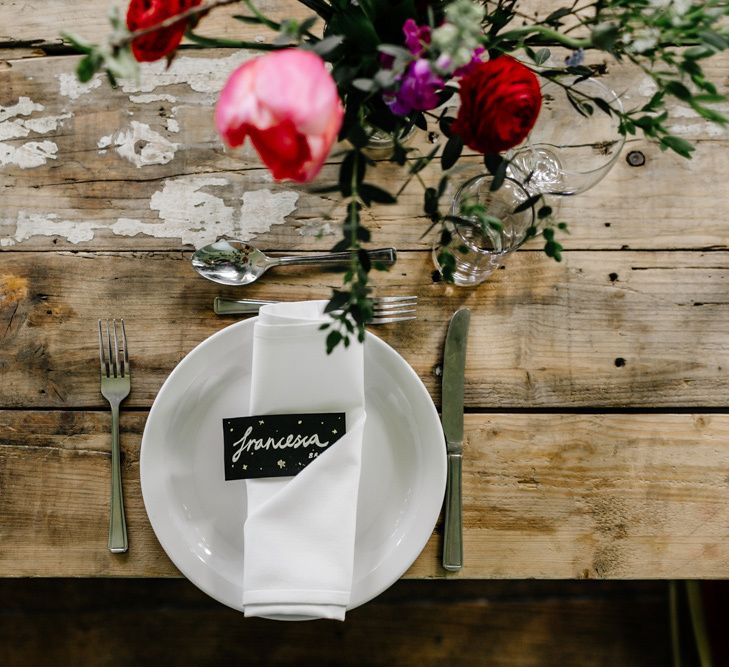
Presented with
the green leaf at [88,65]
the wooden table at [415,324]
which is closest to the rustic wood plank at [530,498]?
the wooden table at [415,324]

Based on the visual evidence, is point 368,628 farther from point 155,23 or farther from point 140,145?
point 155,23

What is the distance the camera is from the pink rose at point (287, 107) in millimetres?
375

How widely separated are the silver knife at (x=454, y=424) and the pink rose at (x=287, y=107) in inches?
19.9

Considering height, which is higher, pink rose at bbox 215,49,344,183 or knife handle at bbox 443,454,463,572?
pink rose at bbox 215,49,344,183

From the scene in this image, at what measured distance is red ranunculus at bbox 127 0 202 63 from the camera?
1.47 ft

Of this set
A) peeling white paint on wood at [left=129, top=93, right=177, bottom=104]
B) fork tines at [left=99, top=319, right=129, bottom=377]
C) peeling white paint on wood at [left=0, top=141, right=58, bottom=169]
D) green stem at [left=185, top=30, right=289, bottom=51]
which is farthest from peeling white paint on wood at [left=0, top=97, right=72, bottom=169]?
green stem at [left=185, top=30, right=289, bottom=51]

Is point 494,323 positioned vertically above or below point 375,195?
below

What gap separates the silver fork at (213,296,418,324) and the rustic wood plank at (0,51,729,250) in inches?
3.4

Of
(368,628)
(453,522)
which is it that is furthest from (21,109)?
(368,628)

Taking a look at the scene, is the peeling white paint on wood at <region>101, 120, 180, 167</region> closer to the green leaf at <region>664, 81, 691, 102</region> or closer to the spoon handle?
the spoon handle

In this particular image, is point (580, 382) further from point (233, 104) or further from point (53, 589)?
point (53, 589)

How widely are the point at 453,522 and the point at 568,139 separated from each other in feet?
1.81

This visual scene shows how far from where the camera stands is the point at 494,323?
90 cm

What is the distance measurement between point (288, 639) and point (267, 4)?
1310mm
